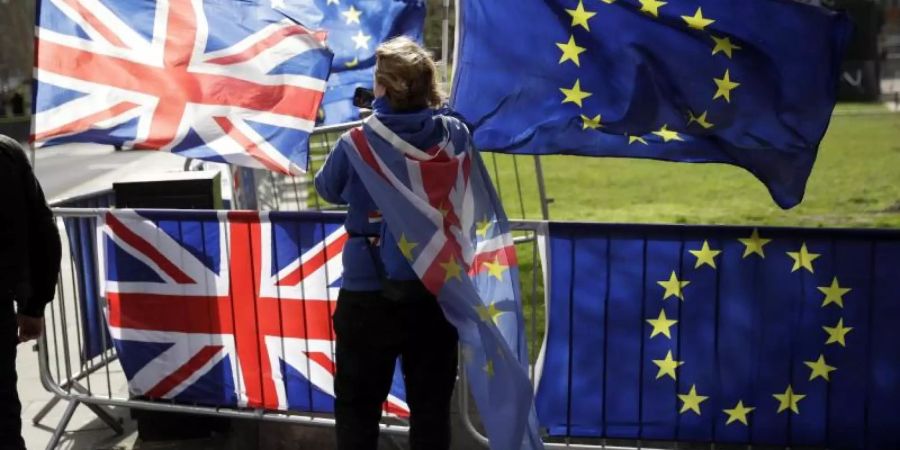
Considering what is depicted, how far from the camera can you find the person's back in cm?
385

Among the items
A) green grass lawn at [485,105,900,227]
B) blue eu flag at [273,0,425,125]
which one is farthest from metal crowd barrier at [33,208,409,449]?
green grass lawn at [485,105,900,227]

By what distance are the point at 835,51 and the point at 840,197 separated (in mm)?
10908

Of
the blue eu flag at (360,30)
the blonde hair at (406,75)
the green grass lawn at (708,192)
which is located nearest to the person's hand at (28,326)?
the blonde hair at (406,75)

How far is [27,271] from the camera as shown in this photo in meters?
3.93

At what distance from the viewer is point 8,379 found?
153 inches

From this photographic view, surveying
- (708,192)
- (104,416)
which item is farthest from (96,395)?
(708,192)

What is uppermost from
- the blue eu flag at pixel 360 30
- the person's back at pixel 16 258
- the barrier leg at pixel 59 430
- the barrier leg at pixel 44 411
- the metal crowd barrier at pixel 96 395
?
the blue eu flag at pixel 360 30

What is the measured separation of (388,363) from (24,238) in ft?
4.53

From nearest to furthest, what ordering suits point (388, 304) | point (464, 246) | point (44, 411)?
point (388, 304) < point (464, 246) < point (44, 411)

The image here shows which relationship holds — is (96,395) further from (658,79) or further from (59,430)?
(658,79)

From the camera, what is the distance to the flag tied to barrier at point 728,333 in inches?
178

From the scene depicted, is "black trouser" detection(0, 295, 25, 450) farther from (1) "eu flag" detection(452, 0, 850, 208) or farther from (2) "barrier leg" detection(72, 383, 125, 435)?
(1) "eu flag" detection(452, 0, 850, 208)

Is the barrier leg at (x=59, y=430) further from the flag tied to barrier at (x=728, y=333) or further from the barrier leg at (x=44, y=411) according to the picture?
the flag tied to barrier at (x=728, y=333)

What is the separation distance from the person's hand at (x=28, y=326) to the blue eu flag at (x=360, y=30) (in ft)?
11.8
